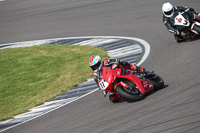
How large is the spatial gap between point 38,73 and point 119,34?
4.18 metres

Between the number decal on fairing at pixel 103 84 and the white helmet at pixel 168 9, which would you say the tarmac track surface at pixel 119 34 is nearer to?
the number decal on fairing at pixel 103 84

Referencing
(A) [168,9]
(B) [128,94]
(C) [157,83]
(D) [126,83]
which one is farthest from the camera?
(A) [168,9]

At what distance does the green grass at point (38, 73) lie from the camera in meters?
11.2

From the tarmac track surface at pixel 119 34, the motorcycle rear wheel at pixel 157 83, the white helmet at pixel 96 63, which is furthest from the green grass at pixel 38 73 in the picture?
the motorcycle rear wheel at pixel 157 83

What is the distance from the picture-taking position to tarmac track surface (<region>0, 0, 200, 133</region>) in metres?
6.82

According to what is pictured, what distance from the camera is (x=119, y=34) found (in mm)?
15578

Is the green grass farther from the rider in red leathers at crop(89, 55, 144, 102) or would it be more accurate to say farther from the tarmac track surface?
the rider in red leathers at crop(89, 55, 144, 102)

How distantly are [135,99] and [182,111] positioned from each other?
156 centimetres

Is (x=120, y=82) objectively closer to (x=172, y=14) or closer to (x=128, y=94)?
(x=128, y=94)

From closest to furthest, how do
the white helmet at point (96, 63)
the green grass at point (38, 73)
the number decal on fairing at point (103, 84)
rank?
the number decal on fairing at point (103, 84) → the white helmet at point (96, 63) → the green grass at point (38, 73)

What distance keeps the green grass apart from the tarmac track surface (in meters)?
1.64

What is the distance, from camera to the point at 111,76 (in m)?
8.05

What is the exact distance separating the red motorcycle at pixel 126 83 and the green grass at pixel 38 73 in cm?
311

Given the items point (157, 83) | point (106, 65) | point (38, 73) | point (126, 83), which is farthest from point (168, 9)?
point (38, 73)
